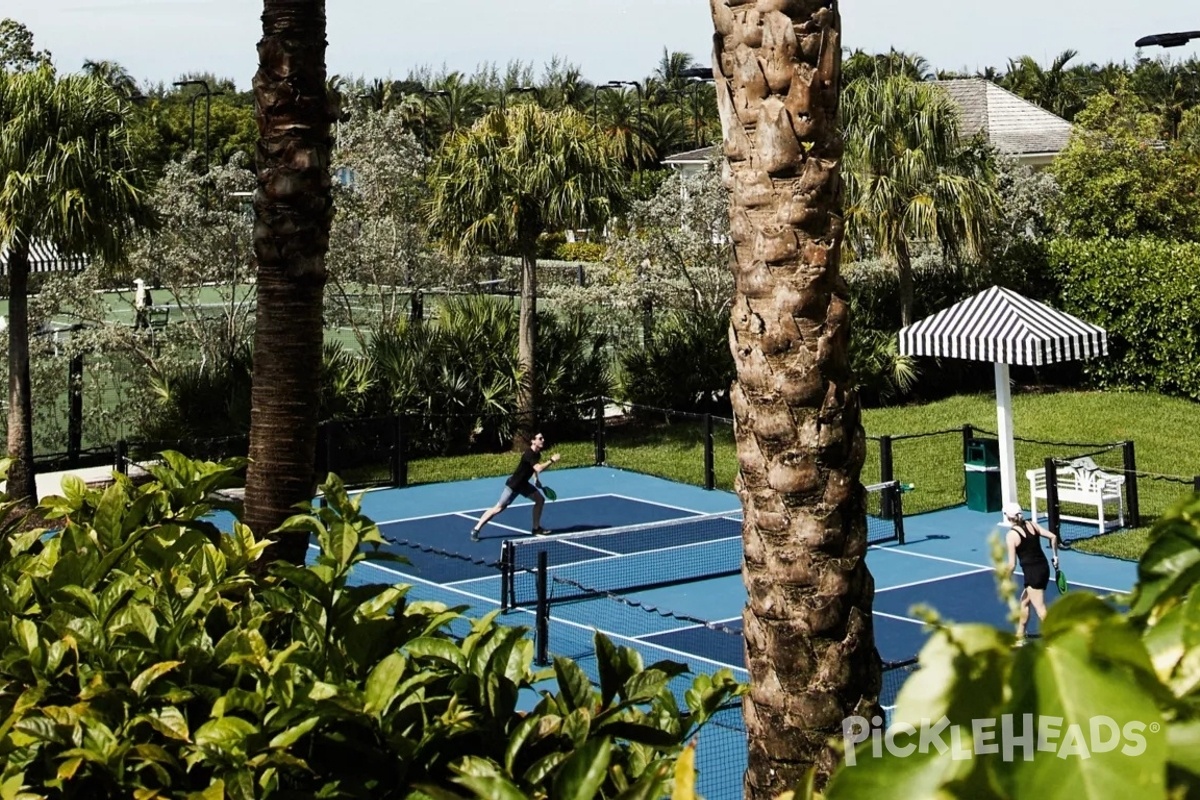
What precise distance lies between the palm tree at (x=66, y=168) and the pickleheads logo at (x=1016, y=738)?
15719mm

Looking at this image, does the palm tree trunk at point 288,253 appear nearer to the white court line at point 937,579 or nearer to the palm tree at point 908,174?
the white court line at point 937,579

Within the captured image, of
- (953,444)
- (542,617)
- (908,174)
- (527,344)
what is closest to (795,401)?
(542,617)

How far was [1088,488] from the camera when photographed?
1808cm

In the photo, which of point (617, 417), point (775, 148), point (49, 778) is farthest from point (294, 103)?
point (617, 417)

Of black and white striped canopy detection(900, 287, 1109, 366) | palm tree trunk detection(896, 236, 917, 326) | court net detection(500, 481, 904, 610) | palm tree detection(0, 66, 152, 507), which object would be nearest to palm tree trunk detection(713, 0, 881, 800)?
court net detection(500, 481, 904, 610)

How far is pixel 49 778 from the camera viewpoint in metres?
3.46

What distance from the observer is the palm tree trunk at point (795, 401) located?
4988 millimetres

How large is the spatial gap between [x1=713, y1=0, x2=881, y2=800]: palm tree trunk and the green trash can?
48.8 feet

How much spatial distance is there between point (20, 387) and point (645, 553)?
7856 millimetres

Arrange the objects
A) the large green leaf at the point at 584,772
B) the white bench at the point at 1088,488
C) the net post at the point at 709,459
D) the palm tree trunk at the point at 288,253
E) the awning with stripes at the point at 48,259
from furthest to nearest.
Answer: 1. the net post at the point at 709,459
2. the white bench at the point at 1088,488
3. the awning with stripes at the point at 48,259
4. the palm tree trunk at the point at 288,253
5. the large green leaf at the point at 584,772

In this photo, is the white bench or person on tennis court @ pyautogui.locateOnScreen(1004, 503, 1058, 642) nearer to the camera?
person on tennis court @ pyautogui.locateOnScreen(1004, 503, 1058, 642)

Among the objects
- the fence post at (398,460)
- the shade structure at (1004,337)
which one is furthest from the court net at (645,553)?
the fence post at (398,460)

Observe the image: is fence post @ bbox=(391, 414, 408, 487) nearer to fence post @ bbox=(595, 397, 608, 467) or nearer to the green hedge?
fence post @ bbox=(595, 397, 608, 467)

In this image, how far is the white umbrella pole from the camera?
17750 mm
